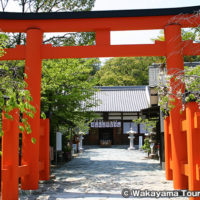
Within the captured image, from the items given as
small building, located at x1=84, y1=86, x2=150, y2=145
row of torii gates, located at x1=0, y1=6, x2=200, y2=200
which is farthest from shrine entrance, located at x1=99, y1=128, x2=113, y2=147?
row of torii gates, located at x1=0, y1=6, x2=200, y2=200

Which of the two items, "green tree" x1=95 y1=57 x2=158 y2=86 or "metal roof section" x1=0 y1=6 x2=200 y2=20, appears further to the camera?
"green tree" x1=95 y1=57 x2=158 y2=86

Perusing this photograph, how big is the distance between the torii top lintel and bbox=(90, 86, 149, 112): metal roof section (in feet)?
58.5

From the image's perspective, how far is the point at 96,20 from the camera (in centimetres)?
702

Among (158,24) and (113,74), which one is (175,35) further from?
(113,74)

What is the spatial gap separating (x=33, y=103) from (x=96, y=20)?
2.90 metres

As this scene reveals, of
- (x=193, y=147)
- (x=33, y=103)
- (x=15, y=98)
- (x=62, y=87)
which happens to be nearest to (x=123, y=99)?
(x=62, y=87)

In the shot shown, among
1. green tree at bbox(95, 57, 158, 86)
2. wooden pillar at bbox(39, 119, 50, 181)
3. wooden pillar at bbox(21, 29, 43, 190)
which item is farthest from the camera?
green tree at bbox(95, 57, 158, 86)

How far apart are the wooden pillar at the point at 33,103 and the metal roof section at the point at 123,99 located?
59.2 feet

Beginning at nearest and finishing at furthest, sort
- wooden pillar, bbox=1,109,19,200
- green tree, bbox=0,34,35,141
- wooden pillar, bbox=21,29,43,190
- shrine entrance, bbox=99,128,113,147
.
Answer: green tree, bbox=0,34,35,141
wooden pillar, bbox=1,109,19,200
wooden pillar, bbox=21,29,43,190
shrine entrance, bbox=99,128,113,147

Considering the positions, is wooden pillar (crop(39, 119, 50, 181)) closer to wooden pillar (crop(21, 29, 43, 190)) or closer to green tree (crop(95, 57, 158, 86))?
wooden pillar (crop(21, 29, 43, 190))

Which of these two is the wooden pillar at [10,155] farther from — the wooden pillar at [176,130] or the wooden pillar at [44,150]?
the wooden pillar at [176,130]

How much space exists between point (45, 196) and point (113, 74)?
101 ft

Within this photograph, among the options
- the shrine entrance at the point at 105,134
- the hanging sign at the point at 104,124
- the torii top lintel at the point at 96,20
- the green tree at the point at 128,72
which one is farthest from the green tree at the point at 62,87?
the green tree at the point at 128,72

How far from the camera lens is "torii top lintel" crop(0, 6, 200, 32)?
270 inches
